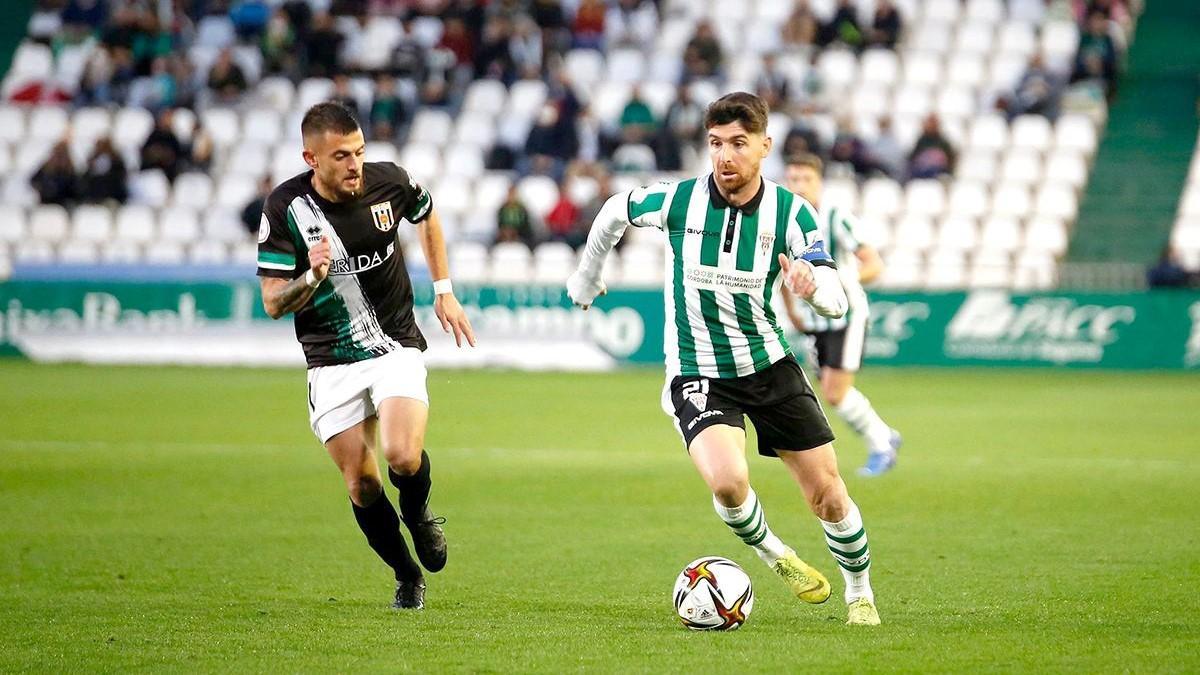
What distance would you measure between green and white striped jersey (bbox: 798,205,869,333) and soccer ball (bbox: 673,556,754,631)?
15.6 ft

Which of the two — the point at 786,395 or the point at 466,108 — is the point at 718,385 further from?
the point at 466,108

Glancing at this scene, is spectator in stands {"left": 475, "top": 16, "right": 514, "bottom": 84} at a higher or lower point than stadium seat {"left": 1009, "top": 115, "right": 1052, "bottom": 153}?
higher

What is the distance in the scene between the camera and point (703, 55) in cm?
2636

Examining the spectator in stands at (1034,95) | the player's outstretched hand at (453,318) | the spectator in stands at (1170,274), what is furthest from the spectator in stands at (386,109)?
the player's outstretched hand at (453,318)

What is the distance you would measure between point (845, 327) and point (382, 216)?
564 cm

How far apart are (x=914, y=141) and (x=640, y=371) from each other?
628cm

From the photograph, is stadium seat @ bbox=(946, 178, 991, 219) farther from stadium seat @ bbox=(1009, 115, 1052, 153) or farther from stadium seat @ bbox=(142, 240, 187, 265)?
stadium seat @ bbox=(142, 240, 187, 265)

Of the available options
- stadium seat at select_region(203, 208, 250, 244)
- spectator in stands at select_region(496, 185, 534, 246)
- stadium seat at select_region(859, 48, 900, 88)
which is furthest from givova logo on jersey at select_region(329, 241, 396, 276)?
stadium seat at select_region(859, 48, 900, 88)

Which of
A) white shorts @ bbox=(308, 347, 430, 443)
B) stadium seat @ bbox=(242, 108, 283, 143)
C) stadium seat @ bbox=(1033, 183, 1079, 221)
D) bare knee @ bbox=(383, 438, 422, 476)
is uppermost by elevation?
white shorts @ bbox=(308, 347, 430, 443)

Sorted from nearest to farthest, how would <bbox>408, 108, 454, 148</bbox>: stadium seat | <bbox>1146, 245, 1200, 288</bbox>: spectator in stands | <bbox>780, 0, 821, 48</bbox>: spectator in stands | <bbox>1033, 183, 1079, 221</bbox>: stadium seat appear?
<bbox>1146, 245, 1200, 288</bbox>: spectator in stands, <bbox>1033, 183, 1079, 221</bbox>: stadium seat, <bbox>780, 0, 821, 48</bbox>: spectator in stands, <bbox>408, 108, 454, 148</bbox>: stadium seat

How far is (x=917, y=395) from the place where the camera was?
18.9 metres

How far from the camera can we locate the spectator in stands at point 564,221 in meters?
24.2

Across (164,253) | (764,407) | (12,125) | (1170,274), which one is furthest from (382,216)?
(12,125)

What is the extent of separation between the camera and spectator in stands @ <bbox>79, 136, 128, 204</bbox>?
26.1 meters
